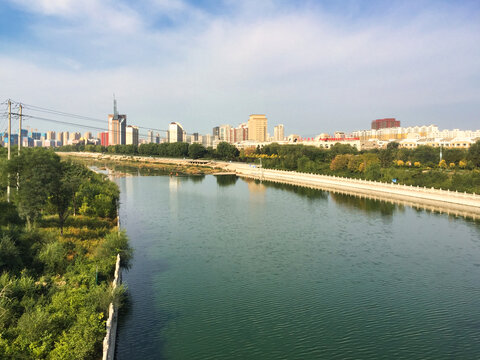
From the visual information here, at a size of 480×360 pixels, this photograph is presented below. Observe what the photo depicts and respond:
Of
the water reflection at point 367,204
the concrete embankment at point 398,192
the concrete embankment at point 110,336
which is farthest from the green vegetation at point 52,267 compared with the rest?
the concrete embankment at point 398,192

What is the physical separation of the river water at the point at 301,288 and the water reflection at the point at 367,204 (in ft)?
13.9

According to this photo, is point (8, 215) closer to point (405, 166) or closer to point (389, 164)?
point (389, 164)

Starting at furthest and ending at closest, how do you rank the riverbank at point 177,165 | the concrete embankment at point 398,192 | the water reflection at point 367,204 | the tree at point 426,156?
the riverbank at point 177,165, the tree at point 426,156, the water reflection at point 367,204, the concrete embankment at point 398,192

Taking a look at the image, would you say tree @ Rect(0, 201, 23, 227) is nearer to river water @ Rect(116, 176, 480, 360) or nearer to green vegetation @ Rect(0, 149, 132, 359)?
green vegetation @ Rect(0, 149, 132, 359)

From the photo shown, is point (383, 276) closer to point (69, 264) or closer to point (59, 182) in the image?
point (69, 264)

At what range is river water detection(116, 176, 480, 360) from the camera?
1303 centimetres

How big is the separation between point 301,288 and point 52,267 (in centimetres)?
1126

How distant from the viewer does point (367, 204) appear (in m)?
43.4

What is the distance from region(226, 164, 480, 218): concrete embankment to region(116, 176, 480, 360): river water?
244 inches

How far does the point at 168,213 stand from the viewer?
36875mm

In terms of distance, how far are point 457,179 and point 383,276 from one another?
31.8 metres

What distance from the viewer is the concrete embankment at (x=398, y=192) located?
38969mm

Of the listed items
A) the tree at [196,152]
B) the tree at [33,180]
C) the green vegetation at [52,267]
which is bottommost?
the green vegetation at [52,267]

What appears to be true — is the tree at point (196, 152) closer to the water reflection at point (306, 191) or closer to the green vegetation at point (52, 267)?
the water reflection at point (306, 191)
